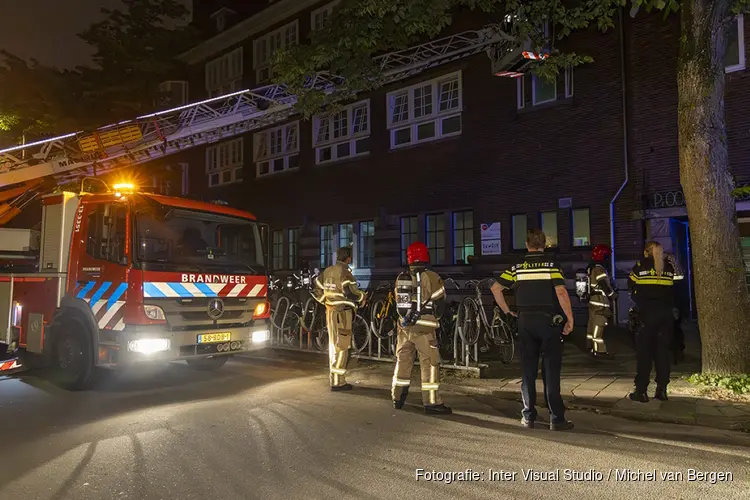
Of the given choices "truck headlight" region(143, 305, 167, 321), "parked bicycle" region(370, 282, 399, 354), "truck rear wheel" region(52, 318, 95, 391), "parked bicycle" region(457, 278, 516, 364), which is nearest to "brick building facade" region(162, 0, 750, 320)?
"parked bicycle" region(457, 278, 516, 364)

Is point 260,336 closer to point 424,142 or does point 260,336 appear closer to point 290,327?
point 290,327

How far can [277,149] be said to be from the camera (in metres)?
21.0

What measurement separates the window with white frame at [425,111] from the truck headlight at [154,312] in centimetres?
1019

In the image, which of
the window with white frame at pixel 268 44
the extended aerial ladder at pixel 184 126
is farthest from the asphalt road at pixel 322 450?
the window with white frame at pixel 268 44

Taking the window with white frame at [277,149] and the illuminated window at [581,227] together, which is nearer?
the illuminated window at [581,227]

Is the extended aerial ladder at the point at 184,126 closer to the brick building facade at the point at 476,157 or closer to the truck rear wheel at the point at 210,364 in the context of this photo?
the brick building facade at the point at 476,157

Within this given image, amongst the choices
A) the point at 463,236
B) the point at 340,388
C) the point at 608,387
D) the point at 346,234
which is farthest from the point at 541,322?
the point at 346,234

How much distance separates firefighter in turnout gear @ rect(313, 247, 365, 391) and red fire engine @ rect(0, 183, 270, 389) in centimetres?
134

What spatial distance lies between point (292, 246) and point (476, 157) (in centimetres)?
811

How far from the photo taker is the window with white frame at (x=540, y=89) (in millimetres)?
13359

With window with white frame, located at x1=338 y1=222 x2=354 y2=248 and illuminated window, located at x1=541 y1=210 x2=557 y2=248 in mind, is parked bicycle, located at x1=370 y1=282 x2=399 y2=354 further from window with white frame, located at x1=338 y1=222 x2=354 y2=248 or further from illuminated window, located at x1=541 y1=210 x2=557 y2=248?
window with white frame, located at x1=338 y1=222 x2=354 y2=248

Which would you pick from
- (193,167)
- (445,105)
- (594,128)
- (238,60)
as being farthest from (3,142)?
(594,128)

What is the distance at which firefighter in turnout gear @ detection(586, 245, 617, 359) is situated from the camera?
9125 mm

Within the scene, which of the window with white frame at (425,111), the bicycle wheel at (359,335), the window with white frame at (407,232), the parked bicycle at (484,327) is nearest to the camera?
the parked bicycle at (484,327)
